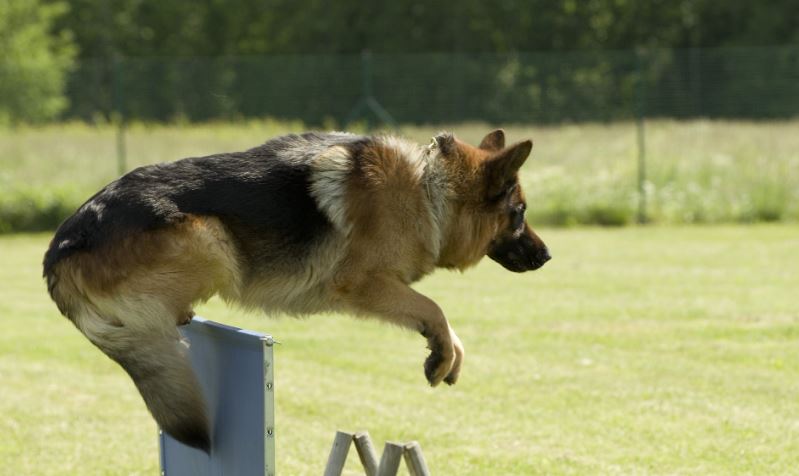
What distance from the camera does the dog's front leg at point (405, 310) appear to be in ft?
15.2

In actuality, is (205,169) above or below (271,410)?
above

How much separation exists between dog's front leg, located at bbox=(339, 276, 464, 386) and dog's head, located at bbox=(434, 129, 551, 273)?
43cm

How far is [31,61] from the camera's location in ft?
105

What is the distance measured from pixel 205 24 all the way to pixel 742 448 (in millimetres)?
39973

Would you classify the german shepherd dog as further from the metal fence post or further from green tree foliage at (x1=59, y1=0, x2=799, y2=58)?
green tree foliage at (x1=59, y1=0, x2=799, y2=58)

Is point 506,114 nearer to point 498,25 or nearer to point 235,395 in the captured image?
point 235,395

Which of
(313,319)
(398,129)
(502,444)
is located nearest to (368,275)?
(502,444)

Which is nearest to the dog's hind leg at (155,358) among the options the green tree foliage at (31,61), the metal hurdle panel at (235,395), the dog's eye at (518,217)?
the metal hurdle panel at (235,395)

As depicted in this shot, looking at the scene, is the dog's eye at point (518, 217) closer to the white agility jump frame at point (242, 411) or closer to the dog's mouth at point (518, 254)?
the dog's mouth at point (518, 254)

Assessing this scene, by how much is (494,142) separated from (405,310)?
3.79 ft

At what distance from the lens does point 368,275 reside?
4676 mm

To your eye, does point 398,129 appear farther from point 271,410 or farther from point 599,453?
point 271,410

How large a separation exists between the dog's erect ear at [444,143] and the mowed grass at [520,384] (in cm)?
128

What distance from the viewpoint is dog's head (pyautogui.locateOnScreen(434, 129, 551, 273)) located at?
194 inches
